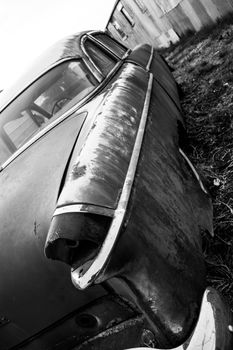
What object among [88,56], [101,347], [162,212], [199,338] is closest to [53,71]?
[88,56]

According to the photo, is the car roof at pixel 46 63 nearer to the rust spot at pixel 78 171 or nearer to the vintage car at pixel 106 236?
the vintage car at pixel 106 236

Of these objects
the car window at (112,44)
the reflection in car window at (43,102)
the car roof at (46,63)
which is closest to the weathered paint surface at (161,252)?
the reflection in car window at (43,102)

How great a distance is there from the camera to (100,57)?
3.69m

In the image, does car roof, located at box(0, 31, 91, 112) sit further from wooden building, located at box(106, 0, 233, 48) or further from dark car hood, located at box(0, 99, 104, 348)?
wooden building, located at box(106, 0, 233, 48)

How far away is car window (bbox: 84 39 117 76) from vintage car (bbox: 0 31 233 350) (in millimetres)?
871

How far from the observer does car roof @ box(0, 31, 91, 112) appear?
10.4 ft

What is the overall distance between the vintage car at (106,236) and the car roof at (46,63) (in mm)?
751

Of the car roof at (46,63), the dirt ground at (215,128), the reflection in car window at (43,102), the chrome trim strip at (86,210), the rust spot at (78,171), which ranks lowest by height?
the dirt ground at (215,128)

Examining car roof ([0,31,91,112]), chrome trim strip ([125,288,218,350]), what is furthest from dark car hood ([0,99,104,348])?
car roof ([0,31,91,112])

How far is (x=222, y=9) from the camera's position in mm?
7434

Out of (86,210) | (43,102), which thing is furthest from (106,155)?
(43,102)

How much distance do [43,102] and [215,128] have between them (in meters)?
1.64

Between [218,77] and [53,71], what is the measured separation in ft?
8.47

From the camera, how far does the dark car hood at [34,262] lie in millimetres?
1614
